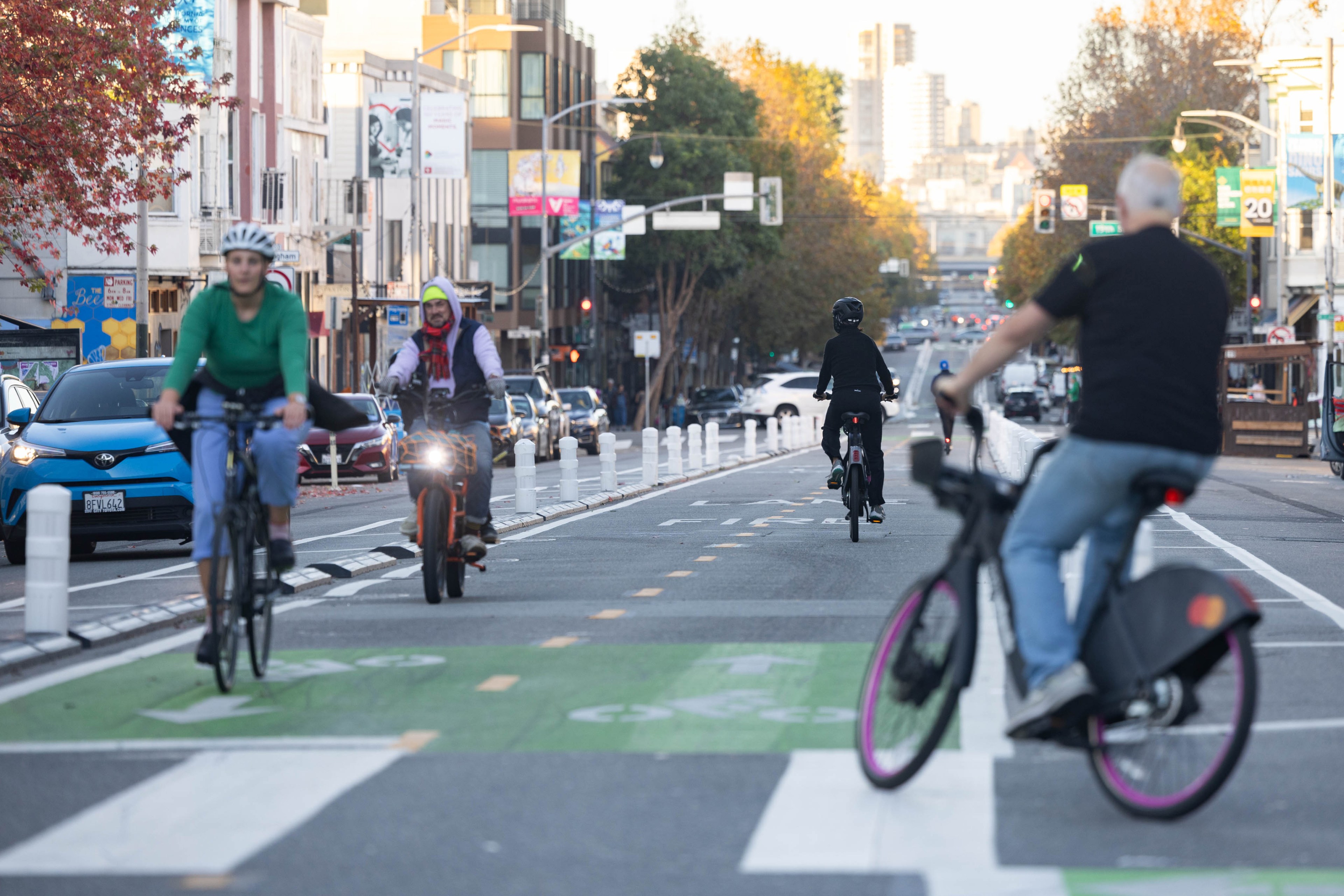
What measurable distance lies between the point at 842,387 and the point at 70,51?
32.3 ft

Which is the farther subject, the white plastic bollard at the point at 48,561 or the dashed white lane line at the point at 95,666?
the white plastic bollard at the point at 48,561

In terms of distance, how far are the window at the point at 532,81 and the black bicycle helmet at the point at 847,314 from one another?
6131 cm

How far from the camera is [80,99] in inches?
883

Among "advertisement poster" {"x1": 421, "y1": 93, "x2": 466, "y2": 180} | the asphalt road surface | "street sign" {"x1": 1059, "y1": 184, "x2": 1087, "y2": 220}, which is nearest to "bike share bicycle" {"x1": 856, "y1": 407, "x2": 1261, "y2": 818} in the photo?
the asphalt road surface

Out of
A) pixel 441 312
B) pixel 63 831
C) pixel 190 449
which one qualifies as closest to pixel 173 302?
pixel 441 312

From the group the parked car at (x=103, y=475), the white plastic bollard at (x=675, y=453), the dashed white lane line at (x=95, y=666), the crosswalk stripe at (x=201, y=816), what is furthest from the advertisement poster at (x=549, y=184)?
the crosswalk stripe at (x=201, y=816)

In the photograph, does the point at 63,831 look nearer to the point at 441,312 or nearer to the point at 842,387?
the point at 441,312

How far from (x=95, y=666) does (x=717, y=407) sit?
6323cm

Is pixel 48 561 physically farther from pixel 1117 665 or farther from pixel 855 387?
pixel 855 387

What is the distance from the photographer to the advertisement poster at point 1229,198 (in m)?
60.9

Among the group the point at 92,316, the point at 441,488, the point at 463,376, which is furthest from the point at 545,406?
the point at 441,488

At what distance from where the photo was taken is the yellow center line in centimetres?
855

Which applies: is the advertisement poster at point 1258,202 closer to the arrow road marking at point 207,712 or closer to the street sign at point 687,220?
the street sign at point 687,220

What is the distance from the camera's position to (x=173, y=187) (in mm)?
A: 40469
